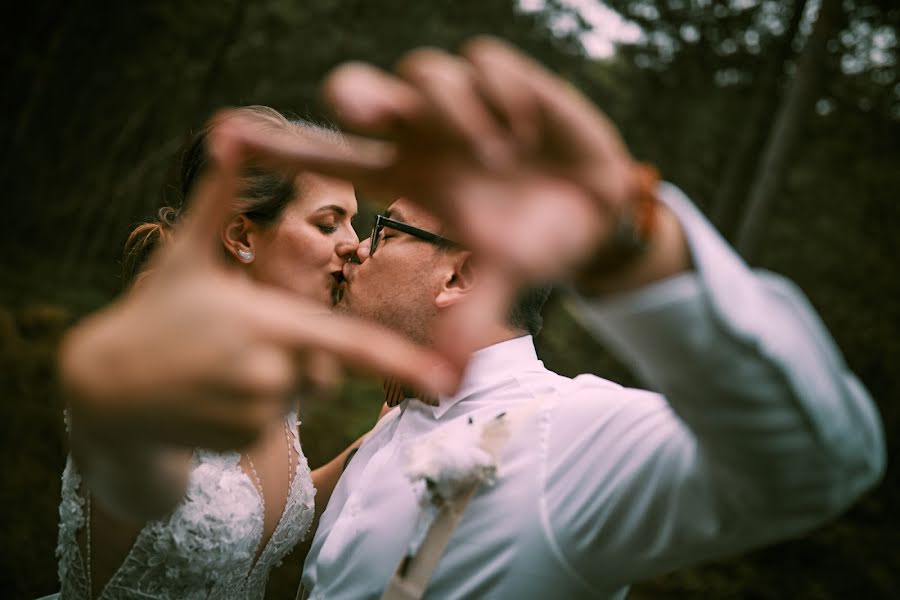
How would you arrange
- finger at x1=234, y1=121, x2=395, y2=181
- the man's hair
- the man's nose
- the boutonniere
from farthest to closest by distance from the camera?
1. the man's nose
2. the man's hair
3. the boutonniere
4. finger at x1=234, y1=121, x2=395, y2=181

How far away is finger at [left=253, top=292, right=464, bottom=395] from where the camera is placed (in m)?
0.79

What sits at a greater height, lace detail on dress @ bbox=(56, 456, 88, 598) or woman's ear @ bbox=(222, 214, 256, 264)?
woman's ear @ bbox=(222, 214, 256, 264)

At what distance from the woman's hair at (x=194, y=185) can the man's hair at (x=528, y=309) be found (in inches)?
45.0

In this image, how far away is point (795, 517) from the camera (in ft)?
3.56

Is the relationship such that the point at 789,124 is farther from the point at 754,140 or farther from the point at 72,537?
the point at 72,537

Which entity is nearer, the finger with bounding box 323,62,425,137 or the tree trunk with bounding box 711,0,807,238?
the finger with bounding box 323,62,425,137

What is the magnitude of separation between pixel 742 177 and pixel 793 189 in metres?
3.97

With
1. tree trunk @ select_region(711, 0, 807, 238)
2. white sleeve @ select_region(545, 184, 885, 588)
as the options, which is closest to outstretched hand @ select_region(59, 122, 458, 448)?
white sleeve @ select_region(545, 184, 885, 588)

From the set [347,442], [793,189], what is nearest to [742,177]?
[793,189]

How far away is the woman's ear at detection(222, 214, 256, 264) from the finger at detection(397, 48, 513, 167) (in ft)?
7.32

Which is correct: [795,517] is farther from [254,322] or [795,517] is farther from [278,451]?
[278,451]

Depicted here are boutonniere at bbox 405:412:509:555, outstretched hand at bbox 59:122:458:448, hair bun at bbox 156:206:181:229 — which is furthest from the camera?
hair bun at bbox 156:206:181:229

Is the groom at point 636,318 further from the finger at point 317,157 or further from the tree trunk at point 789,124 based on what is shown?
the tree trunk at point 789,124

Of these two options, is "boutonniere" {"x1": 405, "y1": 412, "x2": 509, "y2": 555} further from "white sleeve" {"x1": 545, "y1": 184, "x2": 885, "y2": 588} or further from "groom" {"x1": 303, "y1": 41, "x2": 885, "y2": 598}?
"white sleeve" {"x1": 545, "y1": 184, "x2": 885, "y2": 588}
